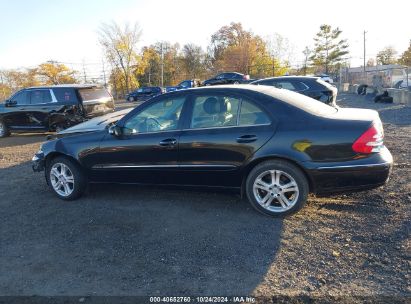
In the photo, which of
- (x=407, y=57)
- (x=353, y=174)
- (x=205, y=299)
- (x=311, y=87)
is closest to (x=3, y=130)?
(x=311, y=87)

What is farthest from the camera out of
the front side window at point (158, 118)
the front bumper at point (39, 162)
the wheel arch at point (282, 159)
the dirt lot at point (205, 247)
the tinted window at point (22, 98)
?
the tinted window at point (22, 98)

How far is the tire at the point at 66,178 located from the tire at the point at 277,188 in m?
2.48

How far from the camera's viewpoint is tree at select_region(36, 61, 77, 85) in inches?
2462

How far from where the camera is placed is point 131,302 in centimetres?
280

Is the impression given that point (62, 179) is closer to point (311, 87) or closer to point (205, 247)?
point (205, 247)

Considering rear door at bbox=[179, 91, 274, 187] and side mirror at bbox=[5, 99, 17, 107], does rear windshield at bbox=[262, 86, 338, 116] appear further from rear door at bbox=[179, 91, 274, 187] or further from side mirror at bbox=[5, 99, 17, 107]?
side mirror at bbox=[5, 99, 17, 107]

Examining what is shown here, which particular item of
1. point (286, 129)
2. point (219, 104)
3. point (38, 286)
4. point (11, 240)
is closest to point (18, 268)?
point (38, 286)

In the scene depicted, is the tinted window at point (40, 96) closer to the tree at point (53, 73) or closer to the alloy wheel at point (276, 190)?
the alloy wheel at point (276, 190)

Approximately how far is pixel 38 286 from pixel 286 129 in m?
2.90

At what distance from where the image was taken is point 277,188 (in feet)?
13.5

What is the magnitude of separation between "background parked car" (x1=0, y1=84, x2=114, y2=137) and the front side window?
677 cm

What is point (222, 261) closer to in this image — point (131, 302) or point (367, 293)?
point (131, 302)

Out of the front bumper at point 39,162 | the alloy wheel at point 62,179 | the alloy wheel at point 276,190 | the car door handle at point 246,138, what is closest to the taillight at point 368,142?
the alloy wheel at point 276,190

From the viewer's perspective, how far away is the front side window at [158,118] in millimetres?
4594
